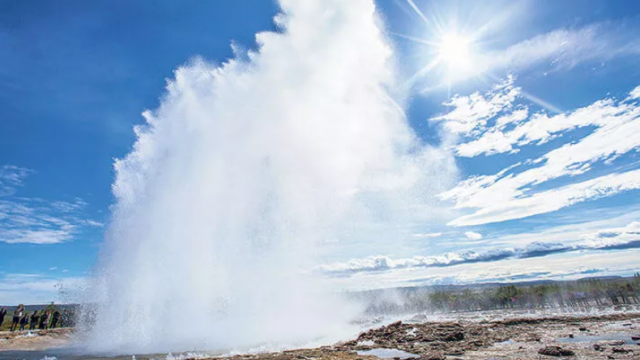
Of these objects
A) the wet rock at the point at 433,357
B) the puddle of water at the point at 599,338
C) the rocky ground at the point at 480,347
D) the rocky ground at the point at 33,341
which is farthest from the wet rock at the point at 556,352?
the rocky ground at the point at 33,341

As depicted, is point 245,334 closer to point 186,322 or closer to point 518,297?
point 186,322

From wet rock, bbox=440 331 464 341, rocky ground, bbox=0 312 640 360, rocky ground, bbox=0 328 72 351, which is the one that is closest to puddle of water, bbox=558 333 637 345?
rocky ground, bbox=0 312 640 360

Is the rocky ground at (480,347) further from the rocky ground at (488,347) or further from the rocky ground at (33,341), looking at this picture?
the rocky ground at (33,341)

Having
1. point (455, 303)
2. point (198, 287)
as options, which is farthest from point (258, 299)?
point (455, 303)

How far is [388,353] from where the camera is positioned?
24.3 metres

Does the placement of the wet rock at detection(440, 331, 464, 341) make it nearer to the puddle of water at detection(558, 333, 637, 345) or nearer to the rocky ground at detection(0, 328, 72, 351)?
the puddle of water at detection(558, 333, 637, 345)

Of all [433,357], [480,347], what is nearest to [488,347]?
[480,347]

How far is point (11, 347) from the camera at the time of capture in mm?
38844

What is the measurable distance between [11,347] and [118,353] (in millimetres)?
21540

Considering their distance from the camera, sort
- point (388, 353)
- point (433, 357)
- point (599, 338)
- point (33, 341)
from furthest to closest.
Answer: point (33, 341) → point (599, 338) → point (388, 353) → point (433, 357)

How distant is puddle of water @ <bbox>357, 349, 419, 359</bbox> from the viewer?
73.6 ft

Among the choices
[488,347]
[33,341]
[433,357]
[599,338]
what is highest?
[33,341]

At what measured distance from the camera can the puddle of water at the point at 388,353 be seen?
22.4 m

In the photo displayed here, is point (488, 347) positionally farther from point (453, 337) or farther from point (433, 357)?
point (433, 357)
